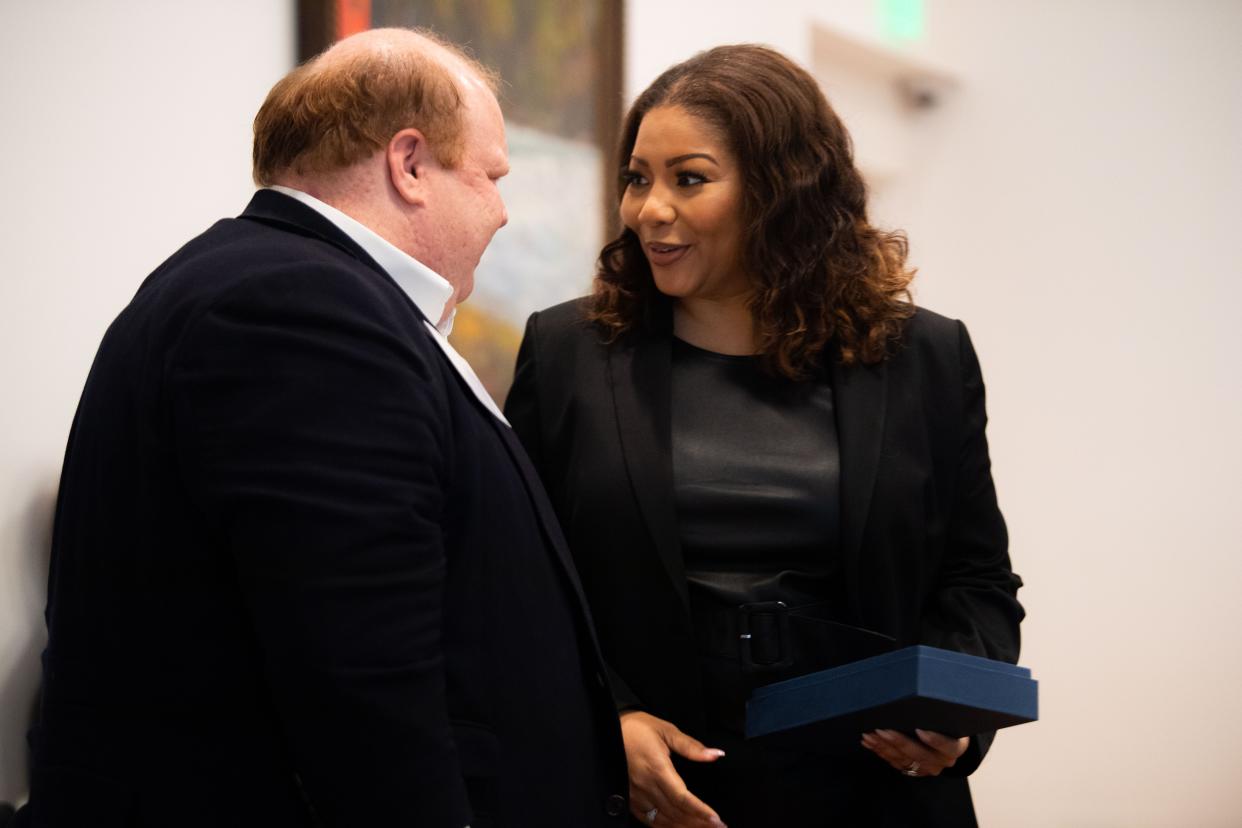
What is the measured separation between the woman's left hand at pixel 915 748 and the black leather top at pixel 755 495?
247 millimetres

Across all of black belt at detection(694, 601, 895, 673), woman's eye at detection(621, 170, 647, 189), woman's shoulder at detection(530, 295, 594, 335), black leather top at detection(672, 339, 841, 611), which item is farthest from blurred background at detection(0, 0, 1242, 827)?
black belt at detection(694, 601, 895, 673)

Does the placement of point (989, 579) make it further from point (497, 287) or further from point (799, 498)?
point (497, 287)

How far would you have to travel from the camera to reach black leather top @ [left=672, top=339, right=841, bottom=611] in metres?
2.06

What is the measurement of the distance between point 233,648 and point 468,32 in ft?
7.42

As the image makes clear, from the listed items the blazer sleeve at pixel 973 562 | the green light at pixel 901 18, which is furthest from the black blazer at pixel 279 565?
the green light at pixel 901 18

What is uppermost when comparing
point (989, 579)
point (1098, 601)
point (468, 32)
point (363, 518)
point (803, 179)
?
point (468, 32)

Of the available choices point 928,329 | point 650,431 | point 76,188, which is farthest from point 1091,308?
point 76,188

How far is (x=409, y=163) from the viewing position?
157 centimetres

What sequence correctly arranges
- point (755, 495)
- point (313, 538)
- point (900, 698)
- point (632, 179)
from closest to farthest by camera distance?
point (313, 538)
point (900, 698)
point (755, 495)
point (632, 179)

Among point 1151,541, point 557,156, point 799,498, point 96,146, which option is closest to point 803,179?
point 799,498

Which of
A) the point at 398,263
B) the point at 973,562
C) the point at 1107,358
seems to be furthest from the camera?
the point at 1107,358

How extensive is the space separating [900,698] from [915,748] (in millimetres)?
322

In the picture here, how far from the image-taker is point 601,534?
82.4 inches

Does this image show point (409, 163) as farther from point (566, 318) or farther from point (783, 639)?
point (783, 639)
